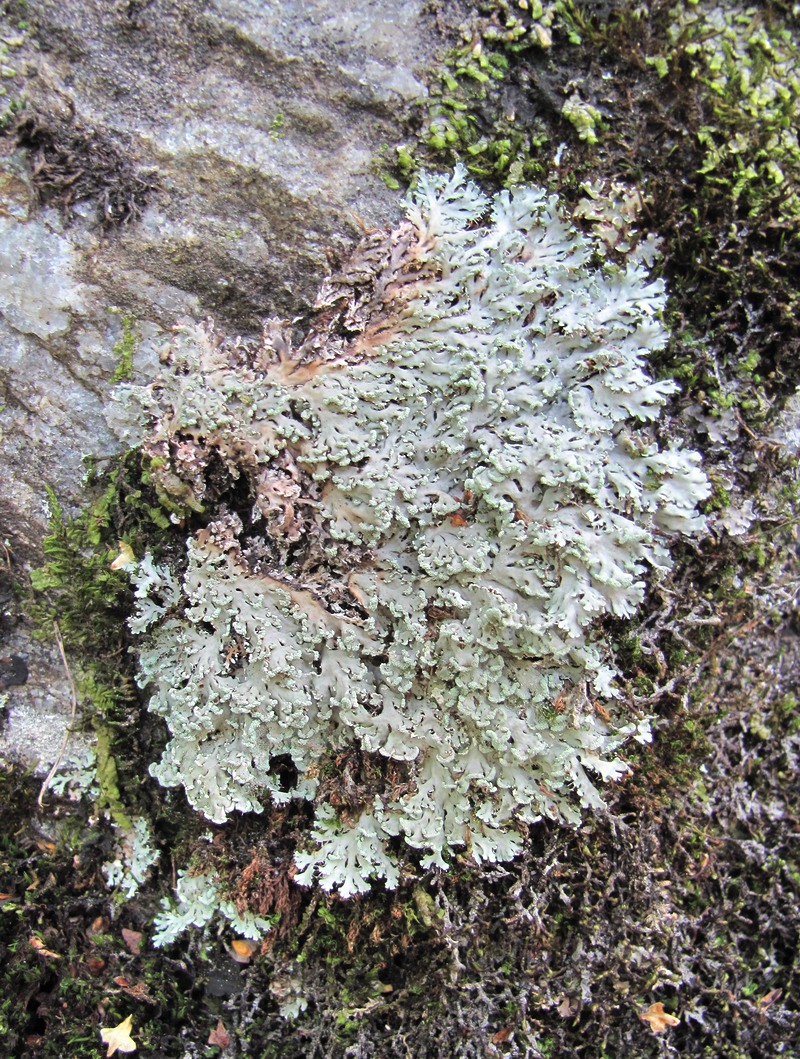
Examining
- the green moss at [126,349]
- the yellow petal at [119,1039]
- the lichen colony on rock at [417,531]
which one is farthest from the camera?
the yellow petal at [119,1039]

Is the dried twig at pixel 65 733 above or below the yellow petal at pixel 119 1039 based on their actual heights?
above

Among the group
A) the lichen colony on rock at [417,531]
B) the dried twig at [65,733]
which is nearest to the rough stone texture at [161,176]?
the lichen colony on rock at [417,531]

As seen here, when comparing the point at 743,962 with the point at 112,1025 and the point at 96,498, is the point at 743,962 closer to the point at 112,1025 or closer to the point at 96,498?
the point at 112,1025

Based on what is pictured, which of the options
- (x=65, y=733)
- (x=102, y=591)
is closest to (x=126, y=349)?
(x=102, y=591)

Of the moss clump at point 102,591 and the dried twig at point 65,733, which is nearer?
the moss clump at point 102,591

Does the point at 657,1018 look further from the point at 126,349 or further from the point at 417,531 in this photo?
the point at 126,349

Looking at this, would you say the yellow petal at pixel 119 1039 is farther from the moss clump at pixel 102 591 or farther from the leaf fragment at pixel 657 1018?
the leaf fragment at pixel 657 1018

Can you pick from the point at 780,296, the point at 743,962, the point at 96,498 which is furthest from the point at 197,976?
the point at 780,296
